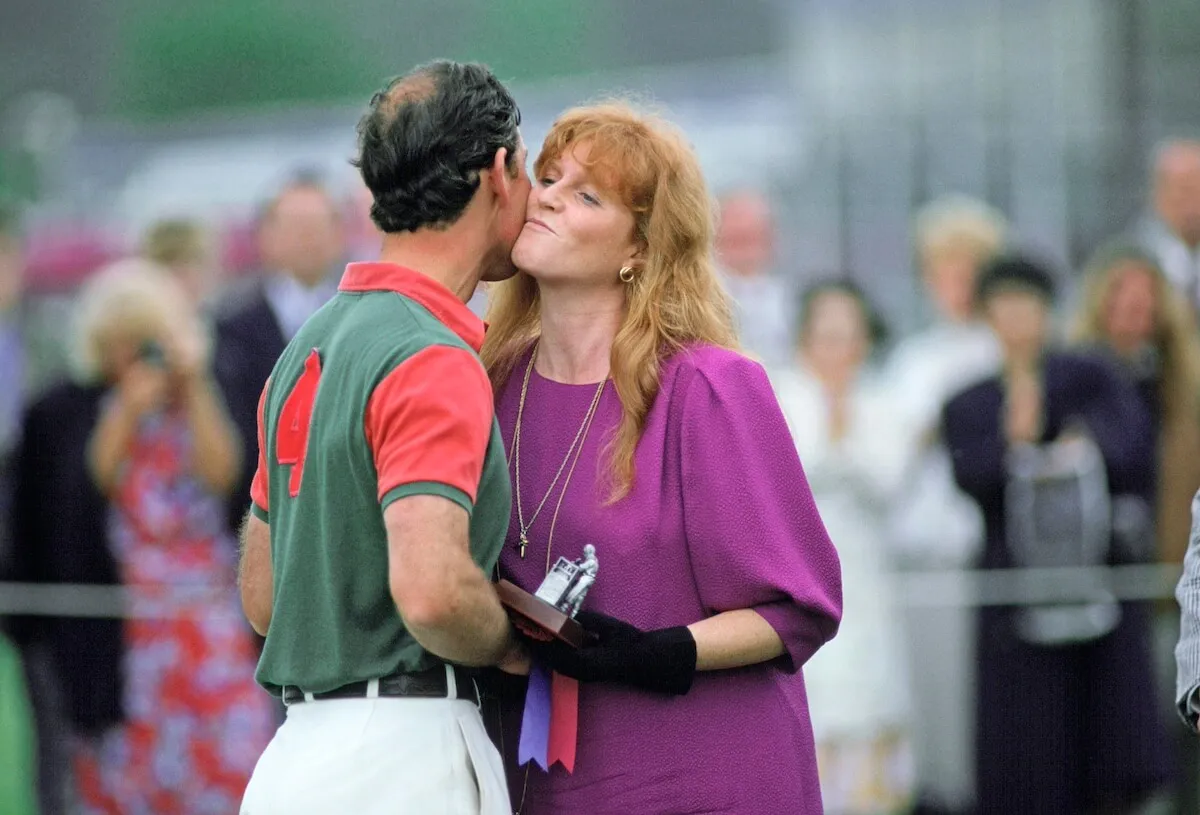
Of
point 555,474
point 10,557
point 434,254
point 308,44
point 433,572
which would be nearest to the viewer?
point 433,572

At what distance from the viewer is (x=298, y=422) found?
2918mm

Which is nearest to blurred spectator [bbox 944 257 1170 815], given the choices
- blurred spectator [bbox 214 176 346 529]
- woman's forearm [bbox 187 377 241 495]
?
blurred spectator [bbox 214 176 346 529]

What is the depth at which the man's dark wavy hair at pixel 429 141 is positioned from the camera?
2.90 metres

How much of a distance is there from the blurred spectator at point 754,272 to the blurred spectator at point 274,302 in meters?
1.77

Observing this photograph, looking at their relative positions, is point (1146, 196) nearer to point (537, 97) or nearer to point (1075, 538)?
point (537, 97)

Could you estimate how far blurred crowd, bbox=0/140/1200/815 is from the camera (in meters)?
6.39

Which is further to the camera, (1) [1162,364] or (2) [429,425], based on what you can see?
(1) [1162,364]

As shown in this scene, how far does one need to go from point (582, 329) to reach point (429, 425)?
694 mm

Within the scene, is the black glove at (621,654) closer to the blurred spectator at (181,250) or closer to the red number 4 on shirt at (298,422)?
the red number 4 on shirt at (298,422)

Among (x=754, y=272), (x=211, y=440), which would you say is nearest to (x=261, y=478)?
(x=211, y=440)

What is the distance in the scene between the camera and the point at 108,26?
4122 cm

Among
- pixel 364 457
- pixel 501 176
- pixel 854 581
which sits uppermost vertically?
pixel 501 176

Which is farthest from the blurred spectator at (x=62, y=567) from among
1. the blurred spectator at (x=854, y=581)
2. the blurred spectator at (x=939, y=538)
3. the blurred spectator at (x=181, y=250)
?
the blurred spectator at (x=939, y=538)

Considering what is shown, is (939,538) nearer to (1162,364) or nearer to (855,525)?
(855,525)
